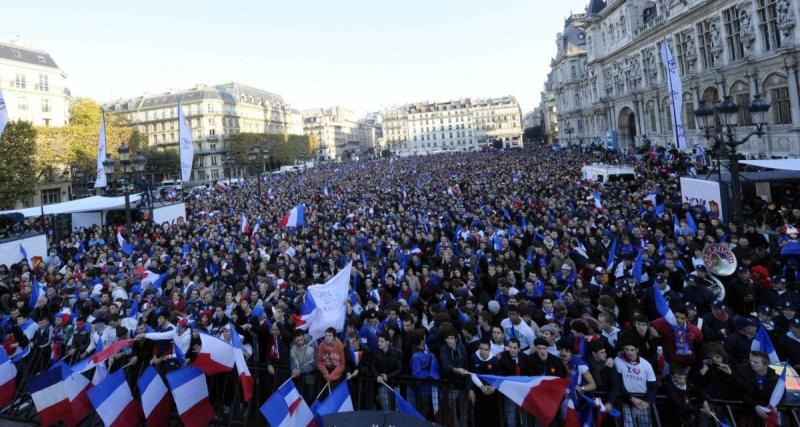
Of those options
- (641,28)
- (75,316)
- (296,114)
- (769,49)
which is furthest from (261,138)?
(75,316)

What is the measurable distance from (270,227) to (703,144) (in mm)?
31736

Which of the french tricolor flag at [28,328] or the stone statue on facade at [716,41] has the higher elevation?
the stone statue on facade at [716,41]

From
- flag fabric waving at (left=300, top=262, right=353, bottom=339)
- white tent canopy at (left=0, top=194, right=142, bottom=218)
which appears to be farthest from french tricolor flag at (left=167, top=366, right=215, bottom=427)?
white tent canopy at (left=0, top=194, right=142, bottom=218)

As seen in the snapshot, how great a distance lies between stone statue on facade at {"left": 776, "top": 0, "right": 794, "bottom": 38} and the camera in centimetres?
2530

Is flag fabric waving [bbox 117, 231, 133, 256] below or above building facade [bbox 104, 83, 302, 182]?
below

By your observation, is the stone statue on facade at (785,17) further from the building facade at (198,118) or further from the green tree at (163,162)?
the building facade at (198,118)

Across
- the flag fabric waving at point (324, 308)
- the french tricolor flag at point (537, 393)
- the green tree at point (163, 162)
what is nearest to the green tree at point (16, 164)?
the green tree at point (163, 162)

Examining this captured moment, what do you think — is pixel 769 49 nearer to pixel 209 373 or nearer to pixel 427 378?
pixel 427 378

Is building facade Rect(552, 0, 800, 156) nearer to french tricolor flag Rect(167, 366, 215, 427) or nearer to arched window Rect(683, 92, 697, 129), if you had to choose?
arched window Rect(683, 92, 697, 129)

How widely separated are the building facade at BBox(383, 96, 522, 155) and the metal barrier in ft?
461

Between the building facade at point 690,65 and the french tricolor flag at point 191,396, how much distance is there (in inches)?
588

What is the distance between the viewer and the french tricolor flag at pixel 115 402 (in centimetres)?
688

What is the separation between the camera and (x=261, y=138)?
8319cm

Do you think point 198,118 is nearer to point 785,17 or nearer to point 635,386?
point 785,17
